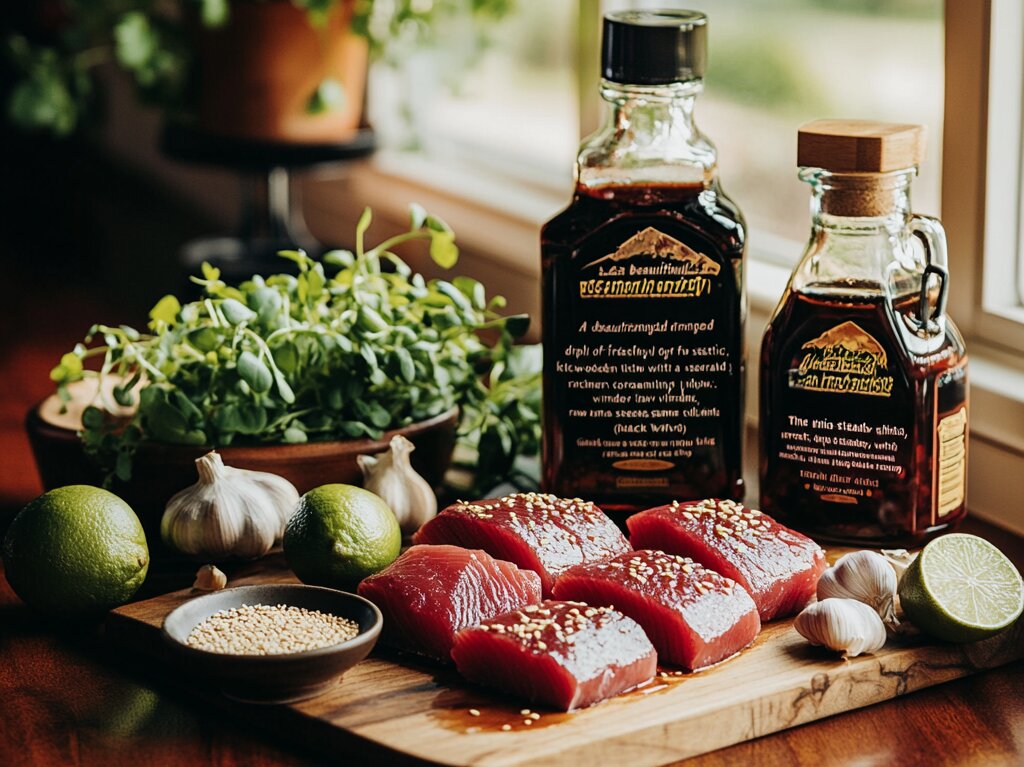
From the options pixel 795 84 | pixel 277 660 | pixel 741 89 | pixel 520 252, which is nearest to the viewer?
pixel 277 660

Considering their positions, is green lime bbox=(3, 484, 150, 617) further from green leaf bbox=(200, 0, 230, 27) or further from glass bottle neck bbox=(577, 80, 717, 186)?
green leaf bbox=(200, 0, 230, 27)

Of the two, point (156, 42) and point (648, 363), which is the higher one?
point (156, 42)

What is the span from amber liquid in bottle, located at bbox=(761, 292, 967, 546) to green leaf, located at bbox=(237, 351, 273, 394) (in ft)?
1.41

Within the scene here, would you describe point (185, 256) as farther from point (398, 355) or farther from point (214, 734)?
point (214, 734)

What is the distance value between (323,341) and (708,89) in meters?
0.82

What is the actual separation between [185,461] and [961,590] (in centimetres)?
65

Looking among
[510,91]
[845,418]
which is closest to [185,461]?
[845,418]

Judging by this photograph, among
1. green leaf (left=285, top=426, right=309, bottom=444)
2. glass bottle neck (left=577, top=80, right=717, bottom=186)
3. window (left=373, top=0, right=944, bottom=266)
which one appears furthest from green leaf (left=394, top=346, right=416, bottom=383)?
window (left=373, top=0, right=944, bottom=266)

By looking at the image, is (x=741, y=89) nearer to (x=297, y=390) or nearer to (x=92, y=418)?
(x=297, y=390)

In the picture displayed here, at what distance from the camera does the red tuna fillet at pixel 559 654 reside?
3.09 feet

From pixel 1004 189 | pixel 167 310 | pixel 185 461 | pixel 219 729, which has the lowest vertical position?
pixel 219 729

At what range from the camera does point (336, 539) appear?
113 cm

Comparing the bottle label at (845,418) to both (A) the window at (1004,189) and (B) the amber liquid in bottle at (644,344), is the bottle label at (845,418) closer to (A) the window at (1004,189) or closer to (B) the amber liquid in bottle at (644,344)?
(B) the amber liquid in bottle at (644,344)

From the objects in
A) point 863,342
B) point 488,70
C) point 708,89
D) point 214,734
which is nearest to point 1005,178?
point 863,342
